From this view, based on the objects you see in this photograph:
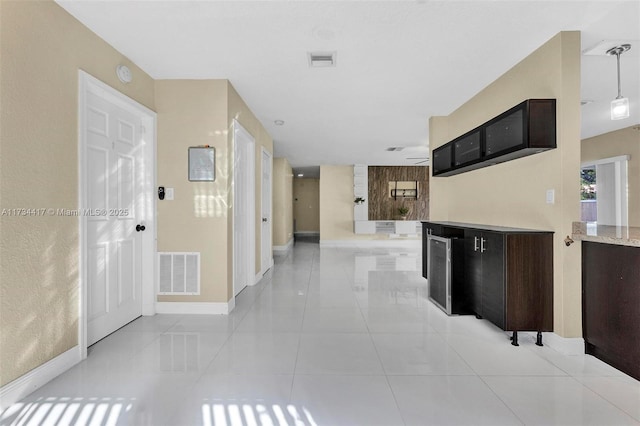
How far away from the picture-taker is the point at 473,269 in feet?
10.3

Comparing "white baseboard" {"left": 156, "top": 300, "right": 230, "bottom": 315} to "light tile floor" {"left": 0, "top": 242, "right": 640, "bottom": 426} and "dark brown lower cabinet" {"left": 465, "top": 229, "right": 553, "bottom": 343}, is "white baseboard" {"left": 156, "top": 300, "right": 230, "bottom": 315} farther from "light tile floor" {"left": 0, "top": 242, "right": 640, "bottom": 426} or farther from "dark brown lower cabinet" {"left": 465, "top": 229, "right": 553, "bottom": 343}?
"dark brown lower cabinet" {"left": 465, "top": 229, "right": 553, "bottom": 343}

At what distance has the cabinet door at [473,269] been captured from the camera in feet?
9.98

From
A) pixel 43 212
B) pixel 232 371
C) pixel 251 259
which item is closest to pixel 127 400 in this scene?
pixel 232 371

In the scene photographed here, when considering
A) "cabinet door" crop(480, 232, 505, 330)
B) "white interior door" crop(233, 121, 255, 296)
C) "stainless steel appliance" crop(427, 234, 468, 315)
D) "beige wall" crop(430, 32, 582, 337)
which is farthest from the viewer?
"white interior door" crop(233, 121, 255, 296)

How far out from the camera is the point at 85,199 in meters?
2.43

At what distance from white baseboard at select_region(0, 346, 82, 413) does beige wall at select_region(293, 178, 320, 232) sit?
1155cm

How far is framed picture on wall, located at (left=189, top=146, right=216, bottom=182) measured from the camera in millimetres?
3480

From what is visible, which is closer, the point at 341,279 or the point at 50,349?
the point at 50,349

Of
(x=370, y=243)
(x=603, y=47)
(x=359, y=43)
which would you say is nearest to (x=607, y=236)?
(x=603, y=47)

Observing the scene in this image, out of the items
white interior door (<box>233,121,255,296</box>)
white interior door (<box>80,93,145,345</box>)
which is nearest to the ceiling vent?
white interior door (<box>233,121,255,296</box>)

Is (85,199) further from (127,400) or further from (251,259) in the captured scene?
(251,259)

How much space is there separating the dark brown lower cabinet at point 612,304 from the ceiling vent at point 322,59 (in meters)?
2.68

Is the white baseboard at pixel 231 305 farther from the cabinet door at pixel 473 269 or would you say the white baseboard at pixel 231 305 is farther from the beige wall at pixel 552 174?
the beige wall at pixel 552 174

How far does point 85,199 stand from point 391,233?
27.8 feet
